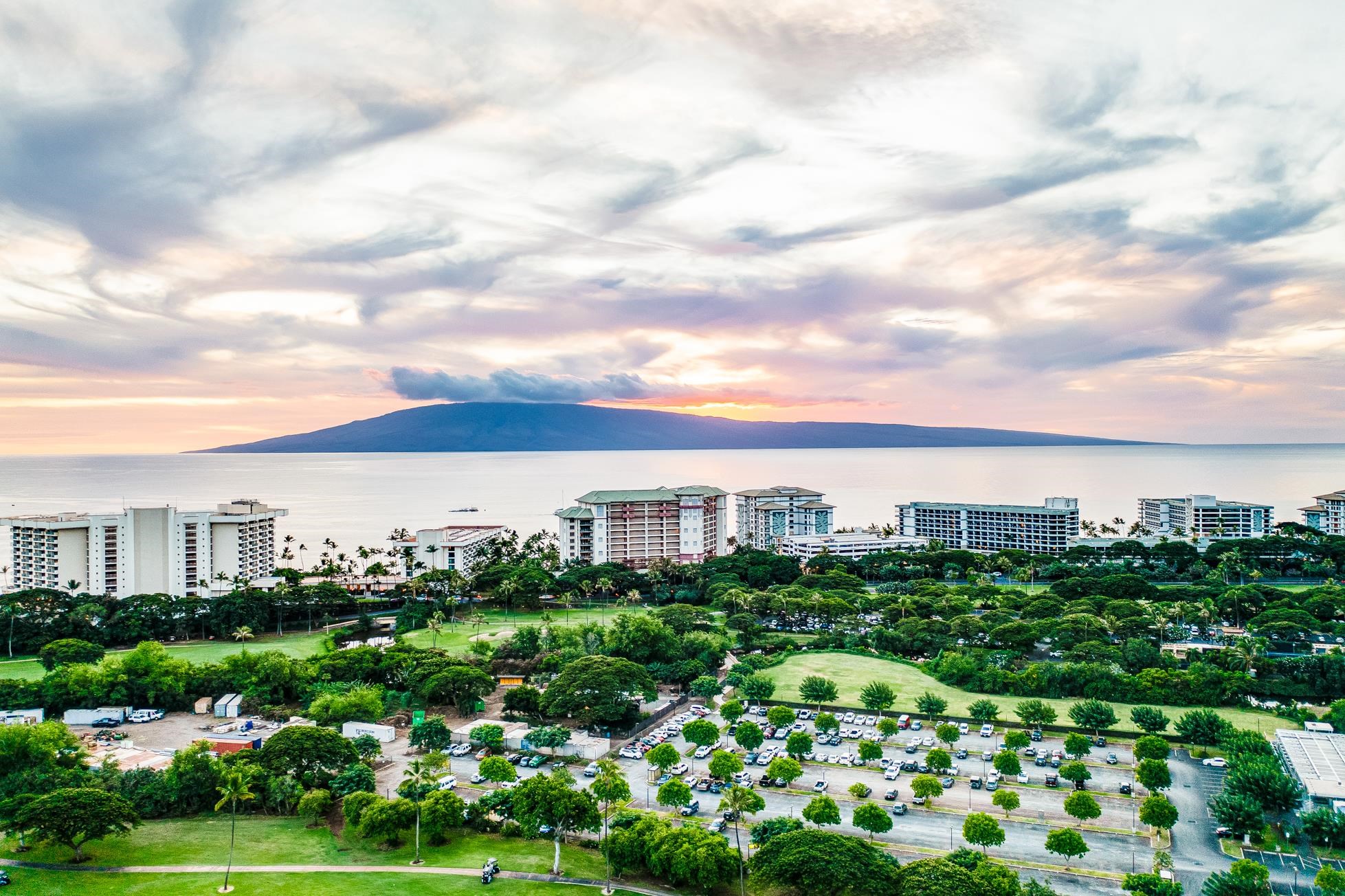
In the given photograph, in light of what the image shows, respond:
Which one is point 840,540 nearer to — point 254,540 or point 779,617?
point 779,617

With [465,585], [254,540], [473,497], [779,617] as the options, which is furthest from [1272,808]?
[473,497]

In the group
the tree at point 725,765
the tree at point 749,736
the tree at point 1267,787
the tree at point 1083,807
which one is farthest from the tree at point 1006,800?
the tree at point 749,736

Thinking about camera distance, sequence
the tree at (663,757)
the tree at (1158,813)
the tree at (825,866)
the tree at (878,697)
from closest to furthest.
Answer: the tree at (825,866), the tree at (1158,813), the tree at (663,757), the tree at (878,697)

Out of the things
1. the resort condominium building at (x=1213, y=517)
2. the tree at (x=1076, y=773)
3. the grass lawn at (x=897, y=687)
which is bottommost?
the grass lawn at (x=897, y=687)

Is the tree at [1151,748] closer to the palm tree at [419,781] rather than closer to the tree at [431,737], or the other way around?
the palm tree at [419,781]

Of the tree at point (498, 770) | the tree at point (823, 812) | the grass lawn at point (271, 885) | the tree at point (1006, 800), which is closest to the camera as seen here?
the grass lawn at point (271, 885)

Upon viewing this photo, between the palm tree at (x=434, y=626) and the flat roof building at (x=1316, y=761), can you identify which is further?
the palm tree at (x=434, y=626)

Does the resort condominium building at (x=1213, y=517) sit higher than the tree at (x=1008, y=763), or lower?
higher

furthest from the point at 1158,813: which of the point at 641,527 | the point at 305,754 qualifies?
the point at 641,527

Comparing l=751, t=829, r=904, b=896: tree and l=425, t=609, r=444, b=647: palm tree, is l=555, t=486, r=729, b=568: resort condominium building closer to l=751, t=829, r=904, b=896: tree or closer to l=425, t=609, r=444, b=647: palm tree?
l=425, t=609, r=444, b=647: palm tree
